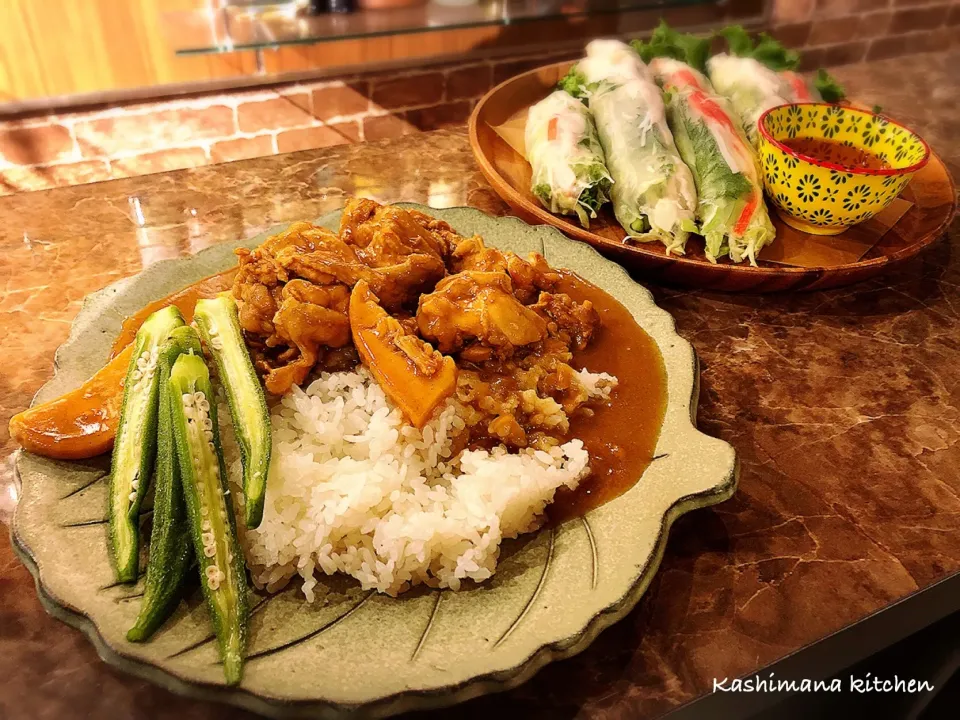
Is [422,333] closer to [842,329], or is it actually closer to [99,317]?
[99,317]

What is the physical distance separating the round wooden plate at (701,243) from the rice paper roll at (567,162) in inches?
1.9

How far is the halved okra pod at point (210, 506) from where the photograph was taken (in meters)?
1.17

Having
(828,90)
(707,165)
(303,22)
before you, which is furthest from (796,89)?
(303,22)

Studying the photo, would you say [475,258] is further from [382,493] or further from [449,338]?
[382,493]

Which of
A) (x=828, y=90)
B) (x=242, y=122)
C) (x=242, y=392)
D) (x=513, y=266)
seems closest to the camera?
(x=242, y=392)

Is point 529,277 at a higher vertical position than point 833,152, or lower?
lower

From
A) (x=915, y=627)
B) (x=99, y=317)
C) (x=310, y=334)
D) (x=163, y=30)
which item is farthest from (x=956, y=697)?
(x=163, y=30)

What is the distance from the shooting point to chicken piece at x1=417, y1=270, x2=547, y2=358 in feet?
5.39

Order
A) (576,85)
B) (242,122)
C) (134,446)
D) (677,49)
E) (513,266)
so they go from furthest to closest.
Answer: (242,122)
(677,49)
(576,85)
(513,266)
(134,446)

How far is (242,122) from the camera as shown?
3799 mm

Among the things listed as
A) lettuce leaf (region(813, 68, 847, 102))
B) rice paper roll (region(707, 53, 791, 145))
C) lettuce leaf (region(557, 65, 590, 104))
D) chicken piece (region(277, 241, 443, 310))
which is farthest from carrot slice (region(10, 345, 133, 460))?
lettuce leaf (region(813, 68, 847, 102))

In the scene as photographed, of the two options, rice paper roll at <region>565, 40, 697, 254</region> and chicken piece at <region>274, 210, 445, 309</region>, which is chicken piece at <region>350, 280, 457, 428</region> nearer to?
chicken piece at <region>274, 210, 445, 309</region>

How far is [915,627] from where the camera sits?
4.79 feet

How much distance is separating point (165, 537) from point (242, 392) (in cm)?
35
